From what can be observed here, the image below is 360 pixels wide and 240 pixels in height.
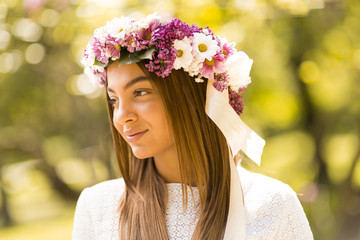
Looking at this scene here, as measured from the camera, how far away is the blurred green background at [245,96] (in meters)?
3.59

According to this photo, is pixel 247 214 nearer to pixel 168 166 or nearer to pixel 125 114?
pixel 168 166

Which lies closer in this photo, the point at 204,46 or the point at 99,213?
the point at 204,46

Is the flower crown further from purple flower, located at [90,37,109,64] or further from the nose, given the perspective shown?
the nose

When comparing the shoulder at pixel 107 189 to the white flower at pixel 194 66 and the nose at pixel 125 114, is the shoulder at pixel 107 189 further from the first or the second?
the white flower at pixel 194 66

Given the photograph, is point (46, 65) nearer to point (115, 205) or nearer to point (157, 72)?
point (115, 205)

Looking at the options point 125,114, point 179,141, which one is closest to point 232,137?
point 179,141

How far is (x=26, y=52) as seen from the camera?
3.92 metres

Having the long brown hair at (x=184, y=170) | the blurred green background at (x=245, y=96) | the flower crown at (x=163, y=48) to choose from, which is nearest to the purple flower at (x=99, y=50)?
the flower crown at (x=163, y=48)

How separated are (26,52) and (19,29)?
0.65 ft

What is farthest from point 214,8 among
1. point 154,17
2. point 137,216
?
point 137,216

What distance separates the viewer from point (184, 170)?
2.12 metres

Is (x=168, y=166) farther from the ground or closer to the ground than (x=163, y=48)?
closer to the ground

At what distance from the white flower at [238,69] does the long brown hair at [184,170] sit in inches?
6.2

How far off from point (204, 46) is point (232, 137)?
375mm
